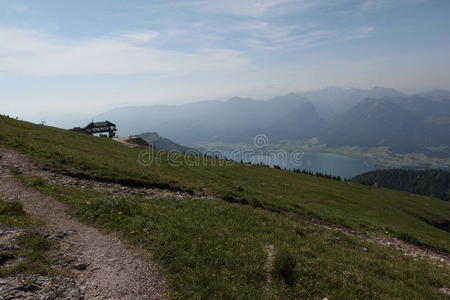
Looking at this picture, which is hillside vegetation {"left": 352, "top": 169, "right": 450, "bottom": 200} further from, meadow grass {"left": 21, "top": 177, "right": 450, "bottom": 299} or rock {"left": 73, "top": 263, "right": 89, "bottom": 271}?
rock {"left": 73, "top": 263, "right": 89, "bottom": 271}

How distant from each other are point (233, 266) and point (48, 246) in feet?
23.8

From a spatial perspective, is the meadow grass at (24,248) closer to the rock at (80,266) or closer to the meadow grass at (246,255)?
the rock at (80,266)

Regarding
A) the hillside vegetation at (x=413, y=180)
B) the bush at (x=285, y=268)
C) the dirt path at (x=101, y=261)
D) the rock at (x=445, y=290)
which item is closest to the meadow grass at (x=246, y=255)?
the bush at (x=285, y=268)

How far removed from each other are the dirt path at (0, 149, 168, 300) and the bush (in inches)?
168

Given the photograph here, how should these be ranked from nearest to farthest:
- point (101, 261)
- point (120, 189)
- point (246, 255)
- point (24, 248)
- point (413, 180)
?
point (24, 248)
point (101, 261)
point (246, 255)
point (120, 189)
point (413, 180)

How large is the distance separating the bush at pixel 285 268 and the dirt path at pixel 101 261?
4.26 m

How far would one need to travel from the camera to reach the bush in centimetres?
973

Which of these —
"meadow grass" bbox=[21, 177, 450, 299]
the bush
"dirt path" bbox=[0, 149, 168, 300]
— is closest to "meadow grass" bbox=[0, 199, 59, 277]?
"dirt path" bbox=[0, 149, 168, 300]

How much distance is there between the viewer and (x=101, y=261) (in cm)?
975

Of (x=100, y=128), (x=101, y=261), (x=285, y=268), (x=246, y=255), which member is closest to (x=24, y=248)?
(x=101, y=261)

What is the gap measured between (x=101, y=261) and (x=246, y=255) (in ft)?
18.7

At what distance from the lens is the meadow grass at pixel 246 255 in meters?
9.16

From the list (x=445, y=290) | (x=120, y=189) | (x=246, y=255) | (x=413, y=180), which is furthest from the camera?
(x=413, y=180)

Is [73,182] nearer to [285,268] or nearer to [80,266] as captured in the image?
[80,266]
